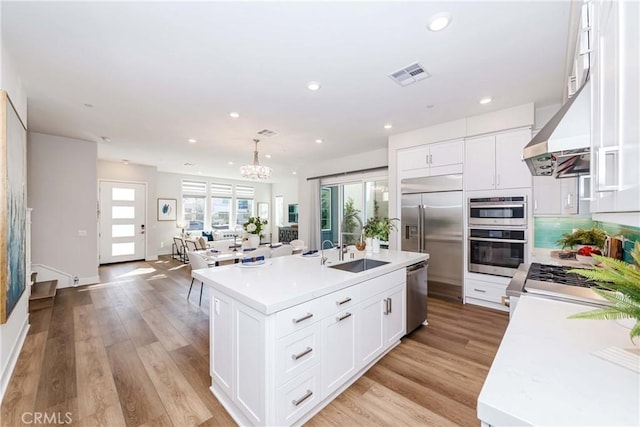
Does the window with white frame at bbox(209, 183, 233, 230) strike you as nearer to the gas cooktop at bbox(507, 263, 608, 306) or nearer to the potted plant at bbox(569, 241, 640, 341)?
the gas cooktop at bbox(507, 263, 608, 306)

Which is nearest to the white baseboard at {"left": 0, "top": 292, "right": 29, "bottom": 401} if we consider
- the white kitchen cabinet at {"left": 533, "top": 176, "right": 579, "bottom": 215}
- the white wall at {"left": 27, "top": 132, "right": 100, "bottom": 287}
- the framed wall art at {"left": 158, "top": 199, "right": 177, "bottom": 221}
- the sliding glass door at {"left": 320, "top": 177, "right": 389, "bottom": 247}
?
the white wall at {"left": 27, "top": 132, "right": 100, "bottom": 287}

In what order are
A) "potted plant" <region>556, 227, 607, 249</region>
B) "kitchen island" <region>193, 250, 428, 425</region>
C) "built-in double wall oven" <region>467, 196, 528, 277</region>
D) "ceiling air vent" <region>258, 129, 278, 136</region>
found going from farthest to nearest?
"ceiling air vent" <region>258, 129, 278, 136</region> < "built-in double wall oven" <region>467, 196, 528, 277</region> < "potted plant" <region>556, 227, 607, 249</region> < "kitchen island" <region>193, 250, 428, 425</region>

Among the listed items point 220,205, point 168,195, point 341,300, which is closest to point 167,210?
point 168,195

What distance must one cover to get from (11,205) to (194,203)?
23.7 ft

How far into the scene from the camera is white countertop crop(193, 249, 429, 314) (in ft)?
5.12

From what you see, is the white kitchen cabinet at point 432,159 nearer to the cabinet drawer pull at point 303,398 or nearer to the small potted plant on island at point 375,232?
the small potted plant on island at point 375,232

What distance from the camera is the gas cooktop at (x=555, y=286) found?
1.42 meters

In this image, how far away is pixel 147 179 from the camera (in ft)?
24.5

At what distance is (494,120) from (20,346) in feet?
20.0

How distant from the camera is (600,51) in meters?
1.04

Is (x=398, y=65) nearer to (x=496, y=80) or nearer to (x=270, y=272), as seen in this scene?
(x=496, y=80)

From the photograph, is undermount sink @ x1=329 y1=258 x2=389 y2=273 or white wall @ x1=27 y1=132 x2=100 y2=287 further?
white wall @ x1=27 y1=132 x2=100 y2=287

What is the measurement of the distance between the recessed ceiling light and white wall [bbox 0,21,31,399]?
3.30 m

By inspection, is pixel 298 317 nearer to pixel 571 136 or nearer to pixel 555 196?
pixel 571 136
